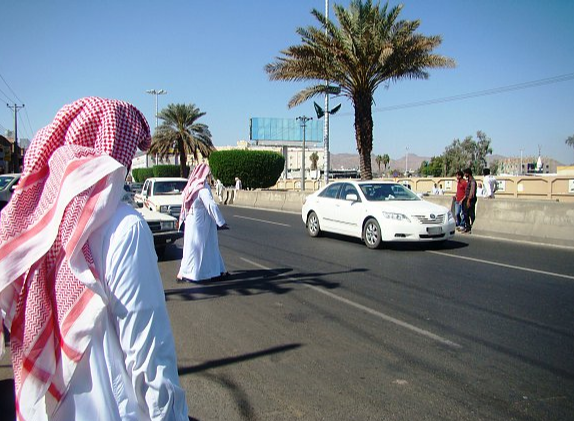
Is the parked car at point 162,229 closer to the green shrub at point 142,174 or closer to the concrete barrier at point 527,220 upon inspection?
the concrete barrier at point 527,220

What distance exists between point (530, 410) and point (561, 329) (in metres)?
2.32

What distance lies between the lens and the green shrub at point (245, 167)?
166 feet


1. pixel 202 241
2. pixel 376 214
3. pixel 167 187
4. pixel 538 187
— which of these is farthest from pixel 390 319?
pixel 538 187

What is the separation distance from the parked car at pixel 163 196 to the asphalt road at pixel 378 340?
530cm

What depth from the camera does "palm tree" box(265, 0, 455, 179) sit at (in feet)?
68.8

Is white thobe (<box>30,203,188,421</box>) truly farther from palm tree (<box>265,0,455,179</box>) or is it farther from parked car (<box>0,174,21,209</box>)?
palm tree (<box>265,0,455,179</box>)

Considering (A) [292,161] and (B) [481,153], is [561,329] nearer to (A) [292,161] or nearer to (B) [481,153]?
(B) [481,153]

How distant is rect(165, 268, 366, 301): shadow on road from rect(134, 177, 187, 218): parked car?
259 inches

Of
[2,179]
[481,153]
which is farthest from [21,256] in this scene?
[481,153]

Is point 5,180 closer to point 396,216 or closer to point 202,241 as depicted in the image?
point 202,241

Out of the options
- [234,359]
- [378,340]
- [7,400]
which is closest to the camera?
[7,400]

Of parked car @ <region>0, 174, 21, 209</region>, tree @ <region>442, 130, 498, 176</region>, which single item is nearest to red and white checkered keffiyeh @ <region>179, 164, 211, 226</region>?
parked car @ <region>0, 174, 21, 209</region>

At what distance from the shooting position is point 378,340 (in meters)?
5.34

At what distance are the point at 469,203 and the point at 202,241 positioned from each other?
9384 mm
